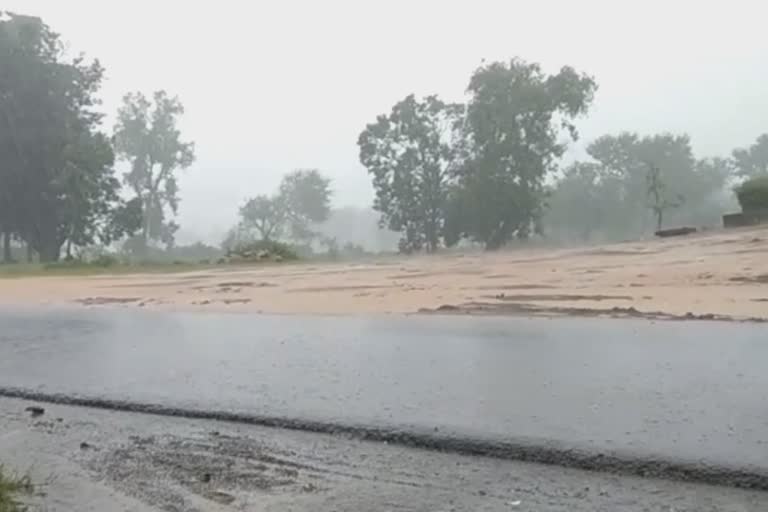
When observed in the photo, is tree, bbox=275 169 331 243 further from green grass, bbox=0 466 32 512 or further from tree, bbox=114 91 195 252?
green grass, bbox=0 466 32 512

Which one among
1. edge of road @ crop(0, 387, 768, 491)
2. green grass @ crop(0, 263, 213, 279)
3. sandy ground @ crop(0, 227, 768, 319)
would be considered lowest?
edge of road @ crop(0, 387, 768, 491)

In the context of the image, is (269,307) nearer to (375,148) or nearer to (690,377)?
(690,377)

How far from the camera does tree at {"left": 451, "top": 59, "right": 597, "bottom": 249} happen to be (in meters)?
38.2

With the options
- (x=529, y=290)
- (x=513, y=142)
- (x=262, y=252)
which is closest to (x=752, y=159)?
(x=513, y=142)

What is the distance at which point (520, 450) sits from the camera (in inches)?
117

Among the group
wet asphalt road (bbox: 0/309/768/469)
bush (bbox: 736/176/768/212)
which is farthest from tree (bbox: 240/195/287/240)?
wet asphalt road (bbox: 0/309/768/469)

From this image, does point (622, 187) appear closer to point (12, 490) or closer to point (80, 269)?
point (80, 269)

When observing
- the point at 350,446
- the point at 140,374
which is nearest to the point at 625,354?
the point at 350,446

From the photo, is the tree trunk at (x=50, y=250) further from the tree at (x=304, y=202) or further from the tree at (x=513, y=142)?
the tree at (x=304, y=202)

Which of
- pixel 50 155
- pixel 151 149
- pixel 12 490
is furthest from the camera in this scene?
pixel 151 149

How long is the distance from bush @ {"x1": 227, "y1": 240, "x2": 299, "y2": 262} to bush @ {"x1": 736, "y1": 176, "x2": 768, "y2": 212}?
13810mm

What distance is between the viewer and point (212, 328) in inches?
273

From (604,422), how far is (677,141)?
59.1 metres

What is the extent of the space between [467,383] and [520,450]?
119cm
